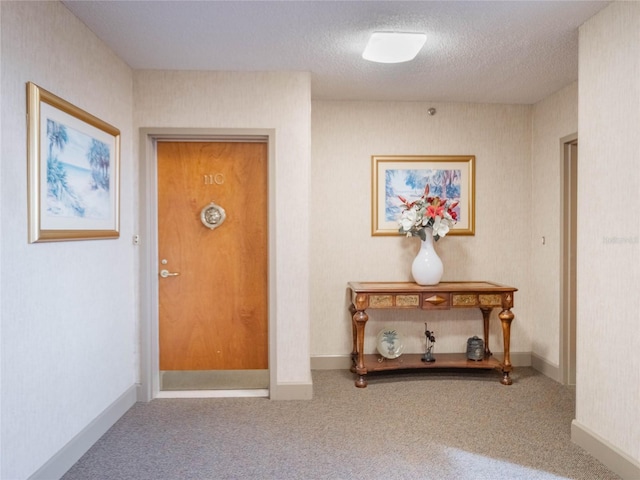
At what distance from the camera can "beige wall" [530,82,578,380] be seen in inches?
152

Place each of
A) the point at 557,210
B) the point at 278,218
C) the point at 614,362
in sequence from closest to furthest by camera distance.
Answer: the point at 614,362, the point at 278,218, the point at 557,210

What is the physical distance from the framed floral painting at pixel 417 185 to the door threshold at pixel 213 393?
5.56 ft

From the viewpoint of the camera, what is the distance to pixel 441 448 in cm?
265

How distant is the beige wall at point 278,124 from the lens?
135 inches

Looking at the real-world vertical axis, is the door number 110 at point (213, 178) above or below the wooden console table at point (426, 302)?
above

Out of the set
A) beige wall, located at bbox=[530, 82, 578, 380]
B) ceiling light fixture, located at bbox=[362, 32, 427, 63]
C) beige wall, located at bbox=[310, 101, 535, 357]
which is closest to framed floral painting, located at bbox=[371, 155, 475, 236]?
beige wall, located at bbox=[310, 101, 535, 357]

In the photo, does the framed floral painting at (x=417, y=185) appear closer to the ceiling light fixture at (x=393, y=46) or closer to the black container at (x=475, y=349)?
the black container at (x=475, y=349)

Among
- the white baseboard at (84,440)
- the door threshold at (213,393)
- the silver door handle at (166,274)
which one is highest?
the silver door handle at (166,274)

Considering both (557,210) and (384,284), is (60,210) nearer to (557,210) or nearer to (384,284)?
(384,284)

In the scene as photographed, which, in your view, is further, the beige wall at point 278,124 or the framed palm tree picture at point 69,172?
the beige wall at point 278,124

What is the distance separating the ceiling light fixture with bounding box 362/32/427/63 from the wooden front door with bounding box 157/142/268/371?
3.81ft

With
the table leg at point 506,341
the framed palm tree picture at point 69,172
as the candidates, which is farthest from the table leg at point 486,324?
the framed palm tree picture at point 69,172

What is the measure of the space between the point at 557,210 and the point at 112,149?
11.4 ft

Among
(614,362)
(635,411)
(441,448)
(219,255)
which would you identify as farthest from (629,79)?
(219,255)
